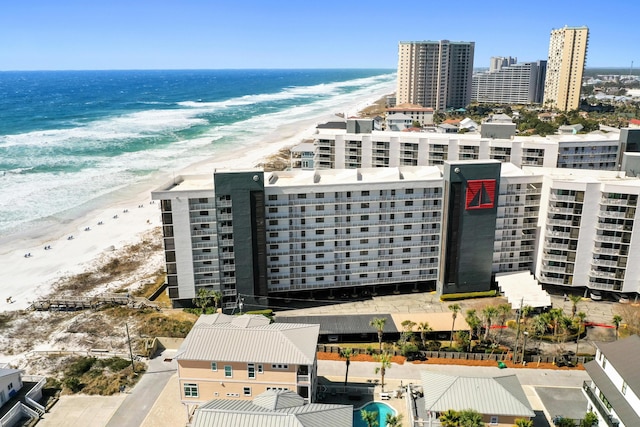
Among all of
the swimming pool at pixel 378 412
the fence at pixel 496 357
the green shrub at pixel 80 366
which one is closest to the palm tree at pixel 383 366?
the swimming pool at pixel 378 412

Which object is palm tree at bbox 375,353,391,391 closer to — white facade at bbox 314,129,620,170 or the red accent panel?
the red accent panel

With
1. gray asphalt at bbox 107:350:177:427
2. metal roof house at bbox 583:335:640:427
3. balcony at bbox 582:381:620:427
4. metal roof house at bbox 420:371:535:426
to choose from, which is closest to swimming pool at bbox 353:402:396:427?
metal roof house at bbox 420:371:535:426

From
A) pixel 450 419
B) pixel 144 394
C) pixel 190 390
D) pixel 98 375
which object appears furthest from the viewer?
pixel 98 375

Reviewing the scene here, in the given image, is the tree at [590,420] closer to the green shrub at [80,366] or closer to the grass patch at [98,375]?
the grass patch at [98,375]

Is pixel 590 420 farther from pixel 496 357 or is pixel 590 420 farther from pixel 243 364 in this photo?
pixel 243 364

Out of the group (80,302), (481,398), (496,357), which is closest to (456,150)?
(496,357)

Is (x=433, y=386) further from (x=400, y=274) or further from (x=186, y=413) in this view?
(x=400, y=274)
